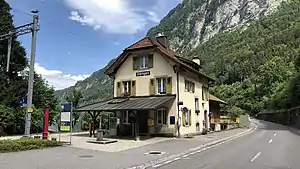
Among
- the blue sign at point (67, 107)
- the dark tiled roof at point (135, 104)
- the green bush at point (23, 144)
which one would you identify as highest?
the dark tiled roof at point (135, 104)

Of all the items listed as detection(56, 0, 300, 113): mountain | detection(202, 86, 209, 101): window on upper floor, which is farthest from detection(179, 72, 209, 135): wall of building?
detection(56, 0, 300, 113): mountain

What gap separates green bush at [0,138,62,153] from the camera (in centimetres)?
1639

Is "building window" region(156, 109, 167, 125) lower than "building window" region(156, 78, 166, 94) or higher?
lower

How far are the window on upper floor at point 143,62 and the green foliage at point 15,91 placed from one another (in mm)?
11911

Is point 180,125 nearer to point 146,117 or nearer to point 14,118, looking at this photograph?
point 146,117

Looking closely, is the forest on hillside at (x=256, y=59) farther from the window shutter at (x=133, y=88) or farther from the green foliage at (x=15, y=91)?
the green foliage at (x=15, y=91)

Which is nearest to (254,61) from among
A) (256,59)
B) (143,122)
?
(256,59)

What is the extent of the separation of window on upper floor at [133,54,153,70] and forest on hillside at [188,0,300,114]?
1999 inches

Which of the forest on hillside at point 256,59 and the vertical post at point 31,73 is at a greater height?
the forest on hillside at point 256,59

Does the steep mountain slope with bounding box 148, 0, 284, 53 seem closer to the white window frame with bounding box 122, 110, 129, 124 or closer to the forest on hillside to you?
the forest on hillside

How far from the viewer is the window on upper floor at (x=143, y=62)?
3067cm

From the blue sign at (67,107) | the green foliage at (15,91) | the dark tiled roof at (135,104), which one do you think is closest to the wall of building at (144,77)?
the dark tiled roof at (135,104)

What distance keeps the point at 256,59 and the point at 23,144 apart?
4312 inches

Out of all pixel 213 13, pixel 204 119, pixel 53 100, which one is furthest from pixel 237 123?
pixel 213 13
